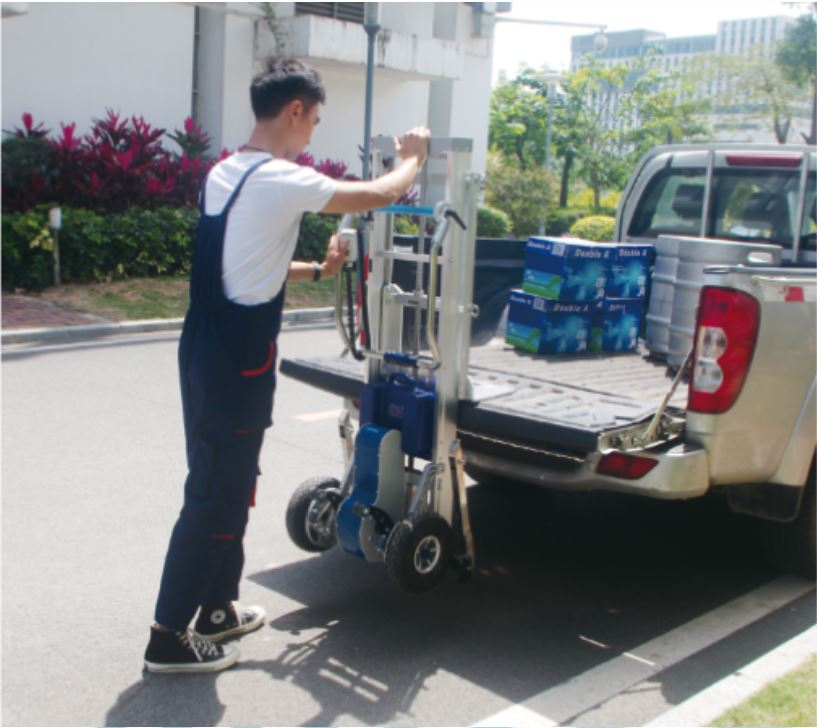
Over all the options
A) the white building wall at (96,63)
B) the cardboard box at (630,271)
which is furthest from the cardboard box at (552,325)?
the white building wall at (96,63)

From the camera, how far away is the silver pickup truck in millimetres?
4230

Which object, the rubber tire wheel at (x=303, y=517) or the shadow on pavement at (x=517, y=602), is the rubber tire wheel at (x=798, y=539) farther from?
the rubber tire wheel at (x=303, y=517)

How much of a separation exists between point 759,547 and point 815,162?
244cm

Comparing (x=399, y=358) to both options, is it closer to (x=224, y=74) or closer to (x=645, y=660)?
(x=645, y=660)

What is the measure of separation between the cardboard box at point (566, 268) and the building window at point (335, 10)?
15771 mm

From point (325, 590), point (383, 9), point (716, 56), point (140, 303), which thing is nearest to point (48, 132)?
point (140, 303)

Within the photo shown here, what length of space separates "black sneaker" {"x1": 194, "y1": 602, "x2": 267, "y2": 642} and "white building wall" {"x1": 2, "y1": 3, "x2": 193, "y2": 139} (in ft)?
43.4

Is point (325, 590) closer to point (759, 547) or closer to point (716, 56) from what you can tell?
point (759, 547)

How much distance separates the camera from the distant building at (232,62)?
16062 millimetres

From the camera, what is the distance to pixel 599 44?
845 inches

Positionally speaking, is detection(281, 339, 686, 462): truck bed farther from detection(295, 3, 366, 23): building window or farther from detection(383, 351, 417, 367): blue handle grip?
detection(295, 3, 366, 23): building window

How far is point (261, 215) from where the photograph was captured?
12.1 feet

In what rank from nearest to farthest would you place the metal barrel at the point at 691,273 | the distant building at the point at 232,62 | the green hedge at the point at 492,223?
the metal barrel at the point at 691,273, the distant building at the point at 232,62, the green hedge at the point at 492,223

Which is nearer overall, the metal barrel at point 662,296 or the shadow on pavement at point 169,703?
the shadow on pavement at point 169,703
